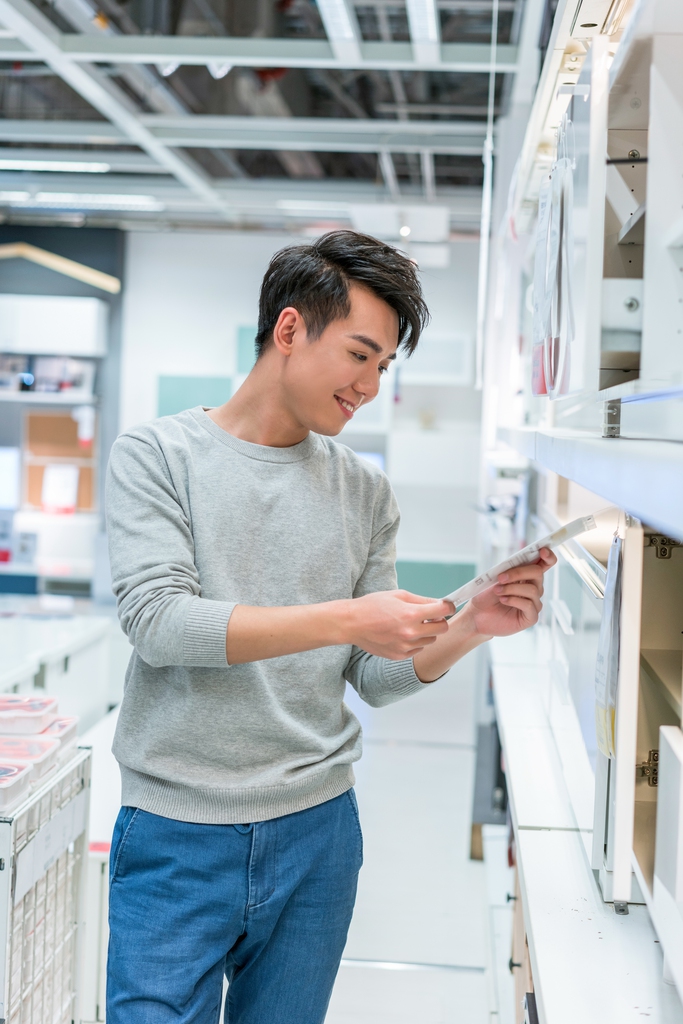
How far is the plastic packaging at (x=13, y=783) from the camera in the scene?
1.72 meters

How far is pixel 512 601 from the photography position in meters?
1.34

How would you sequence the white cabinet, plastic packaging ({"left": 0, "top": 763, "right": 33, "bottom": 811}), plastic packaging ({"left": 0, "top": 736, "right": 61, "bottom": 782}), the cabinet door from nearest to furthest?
the cabinet door, plastic packaging ({"left": 0, "top": 763, "right": 33, "bottom": 811}), plastic packaging ({"left": 0, "top": 736, "right": 61, "bottom": 782}), the white cabinet

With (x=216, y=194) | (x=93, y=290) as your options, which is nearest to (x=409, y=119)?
(x=216, y=194)

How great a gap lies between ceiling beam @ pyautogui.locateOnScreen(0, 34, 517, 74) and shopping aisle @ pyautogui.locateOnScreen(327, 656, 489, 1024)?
10.6 ft

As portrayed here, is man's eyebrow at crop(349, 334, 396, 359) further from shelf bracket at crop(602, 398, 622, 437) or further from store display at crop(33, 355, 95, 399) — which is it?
store display at crop(33, 355, 95, 399)

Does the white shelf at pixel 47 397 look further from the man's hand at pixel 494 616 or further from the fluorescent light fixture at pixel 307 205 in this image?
the man's hand at pixel 494 616

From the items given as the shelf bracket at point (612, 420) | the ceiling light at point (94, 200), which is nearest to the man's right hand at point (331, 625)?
the shelf bracket at point (612, 420)

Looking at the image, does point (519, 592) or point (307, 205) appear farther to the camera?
point (307, 205)

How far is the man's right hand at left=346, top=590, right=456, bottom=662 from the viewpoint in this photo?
1.20 metres

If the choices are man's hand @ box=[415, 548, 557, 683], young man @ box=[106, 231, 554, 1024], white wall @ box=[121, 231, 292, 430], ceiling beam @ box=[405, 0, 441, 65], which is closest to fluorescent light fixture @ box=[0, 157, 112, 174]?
white wall @ box=[121, 231, 292, 430]

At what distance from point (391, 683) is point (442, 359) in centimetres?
662

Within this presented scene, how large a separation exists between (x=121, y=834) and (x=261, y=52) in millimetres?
3673

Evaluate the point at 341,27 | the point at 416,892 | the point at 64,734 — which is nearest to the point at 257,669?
the point at 64,734

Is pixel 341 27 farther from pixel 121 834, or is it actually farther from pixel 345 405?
pixel 121 834
